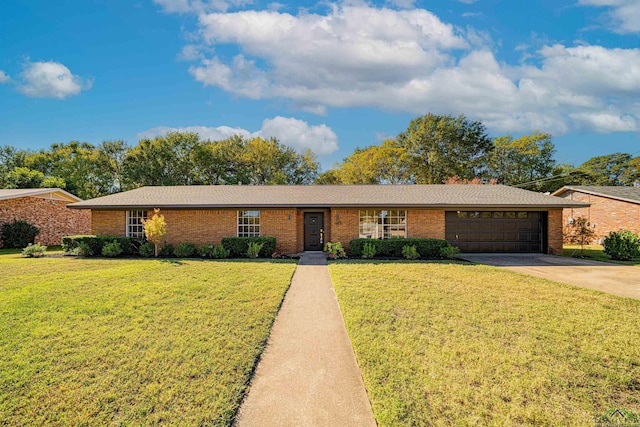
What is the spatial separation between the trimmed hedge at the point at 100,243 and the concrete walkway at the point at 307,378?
10.5 metres

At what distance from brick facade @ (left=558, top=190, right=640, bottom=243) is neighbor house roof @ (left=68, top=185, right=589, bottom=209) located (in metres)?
7.76

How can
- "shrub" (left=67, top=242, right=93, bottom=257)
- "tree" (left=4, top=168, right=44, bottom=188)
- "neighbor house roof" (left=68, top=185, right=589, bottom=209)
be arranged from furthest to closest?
"tree" (left=4, top=168, right=44, bottom=188) < "neighbor house roof" (left=68, top=185, right=589, bottom=209) < "shrub" (left=67, top=242, right=93, bottom=257)

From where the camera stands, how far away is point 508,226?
14.0m

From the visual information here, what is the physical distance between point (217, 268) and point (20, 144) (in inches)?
1604

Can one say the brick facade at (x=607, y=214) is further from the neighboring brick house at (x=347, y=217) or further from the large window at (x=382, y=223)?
the large window at (x=382, y=223)

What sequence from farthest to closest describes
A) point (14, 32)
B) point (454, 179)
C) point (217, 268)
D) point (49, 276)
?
point (454, 179)
point (14, 32)
point (217, 268)
point (49, 276)

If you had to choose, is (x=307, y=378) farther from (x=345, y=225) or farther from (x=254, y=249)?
(x=345, y=225)

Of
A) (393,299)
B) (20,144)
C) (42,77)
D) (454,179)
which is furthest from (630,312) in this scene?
(20,144)

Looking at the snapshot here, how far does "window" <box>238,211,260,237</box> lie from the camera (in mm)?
13547

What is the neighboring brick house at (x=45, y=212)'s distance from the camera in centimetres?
1634

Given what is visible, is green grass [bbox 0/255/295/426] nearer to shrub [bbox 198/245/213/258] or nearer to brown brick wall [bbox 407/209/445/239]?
shrub [bbox 198/245/213/258]

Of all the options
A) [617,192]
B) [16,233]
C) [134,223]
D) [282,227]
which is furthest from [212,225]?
[617,192]

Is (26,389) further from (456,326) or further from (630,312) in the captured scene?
(630,312)

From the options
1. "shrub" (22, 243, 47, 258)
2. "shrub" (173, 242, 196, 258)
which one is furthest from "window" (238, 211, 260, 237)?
"shrub" (22, 243, 47, 258)
